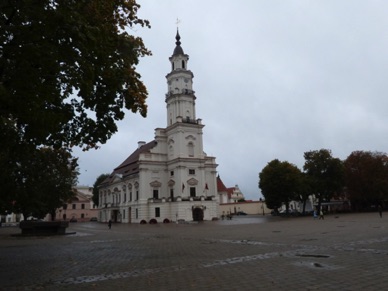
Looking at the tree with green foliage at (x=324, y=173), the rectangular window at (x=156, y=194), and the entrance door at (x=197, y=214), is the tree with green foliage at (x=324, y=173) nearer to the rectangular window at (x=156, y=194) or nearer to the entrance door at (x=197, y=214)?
the entrance door at (x=197, y=214)

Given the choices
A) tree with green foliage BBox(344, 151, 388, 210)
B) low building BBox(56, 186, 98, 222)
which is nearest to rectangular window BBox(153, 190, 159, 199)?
tree with green foliage BBox(344, 151, 388, 210)

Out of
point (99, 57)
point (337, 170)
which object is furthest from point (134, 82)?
point (337, 170)

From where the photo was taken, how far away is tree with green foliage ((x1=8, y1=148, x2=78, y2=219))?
33219 millimetres

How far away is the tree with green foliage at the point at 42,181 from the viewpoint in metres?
33.2

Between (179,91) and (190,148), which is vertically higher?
(179,91)

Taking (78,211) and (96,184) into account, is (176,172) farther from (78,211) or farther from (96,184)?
(78,211)

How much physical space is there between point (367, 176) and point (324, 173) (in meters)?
7.78

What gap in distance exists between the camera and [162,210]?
70.6 meters

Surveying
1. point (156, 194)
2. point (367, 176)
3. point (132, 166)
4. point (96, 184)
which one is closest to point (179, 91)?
point (132, 166)

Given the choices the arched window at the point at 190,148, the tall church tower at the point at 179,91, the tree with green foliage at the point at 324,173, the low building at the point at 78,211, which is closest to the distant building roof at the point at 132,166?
the tall church tower at the point at 179,91

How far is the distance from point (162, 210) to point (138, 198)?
5973 millimetres

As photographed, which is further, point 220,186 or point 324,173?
point 220,186

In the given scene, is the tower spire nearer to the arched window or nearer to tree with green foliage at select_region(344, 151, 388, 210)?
the arched window

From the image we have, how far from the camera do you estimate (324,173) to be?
239 ft
